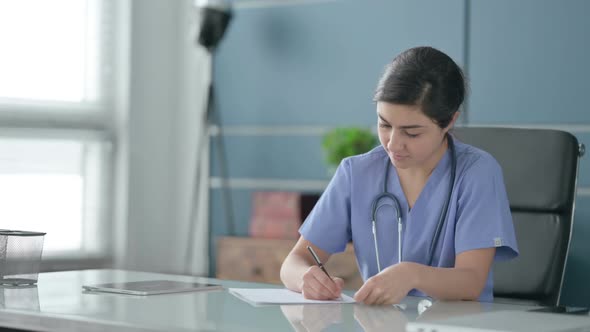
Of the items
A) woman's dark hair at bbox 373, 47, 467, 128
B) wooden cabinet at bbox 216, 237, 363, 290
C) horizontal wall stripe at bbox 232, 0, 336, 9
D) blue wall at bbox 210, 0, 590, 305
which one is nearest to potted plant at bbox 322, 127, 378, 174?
blue wall at bbox 210, 0, 590, 305

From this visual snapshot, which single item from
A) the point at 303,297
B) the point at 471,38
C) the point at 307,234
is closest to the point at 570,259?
the point at 471,38

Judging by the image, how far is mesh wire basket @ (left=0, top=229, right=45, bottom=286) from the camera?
1.83 metres

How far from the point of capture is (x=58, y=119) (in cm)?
410

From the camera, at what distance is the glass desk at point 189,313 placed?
1385mm

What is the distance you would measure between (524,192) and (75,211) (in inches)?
97.6

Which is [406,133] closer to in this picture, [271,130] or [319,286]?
[319,286]

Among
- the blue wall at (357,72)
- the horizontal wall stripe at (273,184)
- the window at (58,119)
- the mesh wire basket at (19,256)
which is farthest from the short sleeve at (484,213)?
the window at (58,119)

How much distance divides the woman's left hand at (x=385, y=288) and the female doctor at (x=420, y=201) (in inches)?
3.1

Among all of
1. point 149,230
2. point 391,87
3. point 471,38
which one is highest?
point 471,38

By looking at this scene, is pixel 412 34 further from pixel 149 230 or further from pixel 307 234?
pixel 307 234

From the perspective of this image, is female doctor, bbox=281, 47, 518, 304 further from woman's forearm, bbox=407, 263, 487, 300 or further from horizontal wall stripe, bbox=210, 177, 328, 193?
horizontal wall stripe, bbox=210, 177, 328, 193

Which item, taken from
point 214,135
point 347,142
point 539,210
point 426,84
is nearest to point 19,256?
point 426,84

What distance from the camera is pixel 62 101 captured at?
412cm

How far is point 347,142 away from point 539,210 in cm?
144
